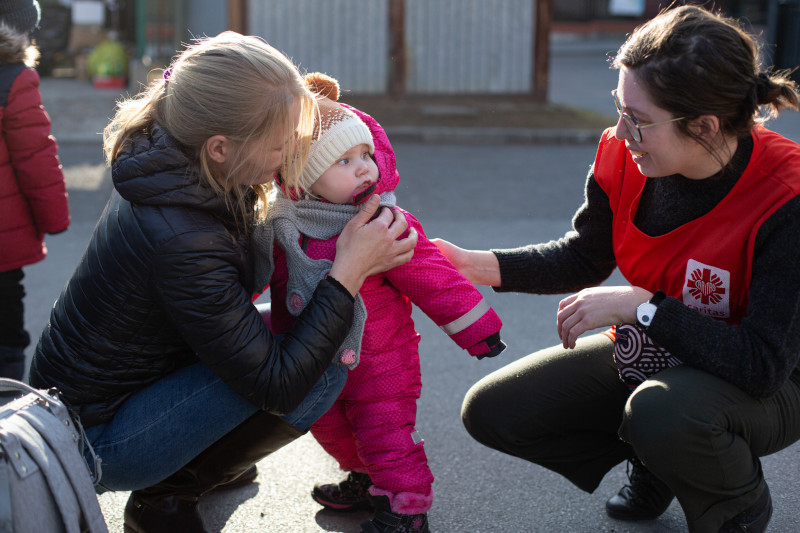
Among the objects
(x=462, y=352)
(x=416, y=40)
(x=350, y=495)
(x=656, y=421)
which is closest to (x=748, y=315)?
(x=656, y=421)

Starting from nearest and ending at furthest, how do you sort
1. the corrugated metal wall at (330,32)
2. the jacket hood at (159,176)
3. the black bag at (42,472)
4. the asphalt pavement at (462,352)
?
the black bag at (42,472), the jacket hood at (159,176), the asphalt pavement at (462,352), the corrugated metal wall at (330,32)

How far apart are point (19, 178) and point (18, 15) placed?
649 mm

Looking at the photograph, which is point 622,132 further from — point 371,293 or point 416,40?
point 416,40

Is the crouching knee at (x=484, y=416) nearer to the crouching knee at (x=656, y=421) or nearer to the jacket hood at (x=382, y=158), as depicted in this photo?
the crouching knee at (x=656, y=421)

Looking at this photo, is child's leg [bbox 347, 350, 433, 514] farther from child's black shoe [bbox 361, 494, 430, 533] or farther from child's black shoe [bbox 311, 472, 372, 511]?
child's black shoe [bbox 311, 472, 372, 511]

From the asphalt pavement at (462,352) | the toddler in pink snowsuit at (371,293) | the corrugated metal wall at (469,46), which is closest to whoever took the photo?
the toddler in pink snowsuit at (371,293)

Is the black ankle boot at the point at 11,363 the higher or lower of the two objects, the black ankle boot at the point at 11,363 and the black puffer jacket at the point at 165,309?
the lower

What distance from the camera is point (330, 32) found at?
1081cm

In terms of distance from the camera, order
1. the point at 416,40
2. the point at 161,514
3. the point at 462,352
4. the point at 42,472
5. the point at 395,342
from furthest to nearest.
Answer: the point at 416,40 → the point at 462,352 → the point at 395,342 → the point at 161,514 → the point at 42,472

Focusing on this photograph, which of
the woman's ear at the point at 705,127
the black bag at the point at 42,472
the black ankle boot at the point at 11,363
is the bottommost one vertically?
the black ankle boot at the point at 11,363

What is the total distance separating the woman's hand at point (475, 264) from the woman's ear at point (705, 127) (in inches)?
29.8

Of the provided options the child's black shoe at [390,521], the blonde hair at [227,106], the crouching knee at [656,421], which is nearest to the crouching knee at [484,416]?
the child's black shoe at [390,521]

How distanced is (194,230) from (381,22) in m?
9.36

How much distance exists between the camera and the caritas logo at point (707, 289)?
2.15 metres
